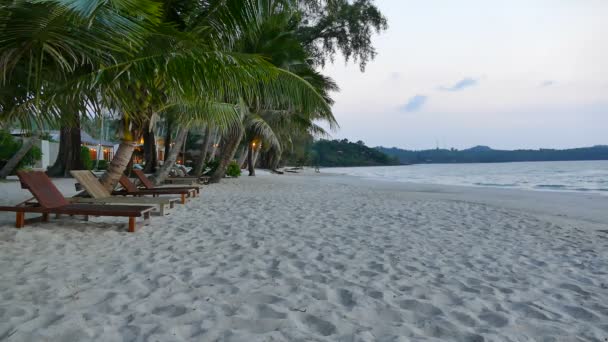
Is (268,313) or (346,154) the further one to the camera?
(346,154)

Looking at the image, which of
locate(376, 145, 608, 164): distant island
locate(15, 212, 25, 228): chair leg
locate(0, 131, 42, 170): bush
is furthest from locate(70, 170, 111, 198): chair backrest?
locate(376, 145, 608, 164): distant island

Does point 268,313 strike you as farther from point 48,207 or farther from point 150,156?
point 150,156

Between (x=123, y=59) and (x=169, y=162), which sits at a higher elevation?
(x=123, y=59)

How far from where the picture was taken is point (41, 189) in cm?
472

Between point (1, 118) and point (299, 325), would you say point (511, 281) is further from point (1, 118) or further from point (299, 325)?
point (1, 118)

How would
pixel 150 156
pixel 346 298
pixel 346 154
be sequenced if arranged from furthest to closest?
1. pixel 346 154
2. pixel 150 156
3. pixel 346 298

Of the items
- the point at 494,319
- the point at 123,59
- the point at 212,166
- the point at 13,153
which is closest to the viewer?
the point at 494,319

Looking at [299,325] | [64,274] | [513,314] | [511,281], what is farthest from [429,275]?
[64,274]

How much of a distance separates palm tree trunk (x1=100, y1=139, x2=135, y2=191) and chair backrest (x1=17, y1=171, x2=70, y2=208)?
1.25 m

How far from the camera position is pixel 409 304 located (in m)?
2.42

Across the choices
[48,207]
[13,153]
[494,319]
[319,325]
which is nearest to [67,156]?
[13,153]

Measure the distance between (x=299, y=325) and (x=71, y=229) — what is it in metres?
3.87

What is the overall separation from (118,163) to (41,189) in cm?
150

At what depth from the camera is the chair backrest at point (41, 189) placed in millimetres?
4539
